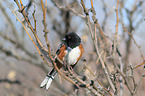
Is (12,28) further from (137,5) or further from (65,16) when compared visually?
(137,5)

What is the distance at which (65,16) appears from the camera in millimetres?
5105

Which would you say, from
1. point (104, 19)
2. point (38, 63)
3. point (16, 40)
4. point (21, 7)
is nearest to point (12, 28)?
point (16, 40)

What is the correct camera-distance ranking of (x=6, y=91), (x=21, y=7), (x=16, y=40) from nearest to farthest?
(x=21, y=7) < (x=16, y=40) < (x=6, y=91)

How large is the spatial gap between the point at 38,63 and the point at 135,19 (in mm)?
2771

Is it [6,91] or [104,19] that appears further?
[6,91]

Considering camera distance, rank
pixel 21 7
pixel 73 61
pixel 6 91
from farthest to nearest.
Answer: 1. pixel 6 91
2. pixel 73 61
3. pixel 21 7

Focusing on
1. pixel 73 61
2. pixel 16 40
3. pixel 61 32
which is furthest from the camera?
pixel 61 32

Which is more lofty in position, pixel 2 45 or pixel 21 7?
pixel 2 45

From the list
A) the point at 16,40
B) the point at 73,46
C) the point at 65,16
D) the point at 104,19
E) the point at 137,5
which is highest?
the point at 137,5

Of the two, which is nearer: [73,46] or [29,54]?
[73,46]

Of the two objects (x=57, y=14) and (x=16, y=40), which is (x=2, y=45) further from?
(x=57, y=14)

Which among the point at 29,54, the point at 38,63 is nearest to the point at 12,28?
the point at 29,54

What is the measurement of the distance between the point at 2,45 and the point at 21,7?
333 centimetres

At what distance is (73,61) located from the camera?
7.90ft
